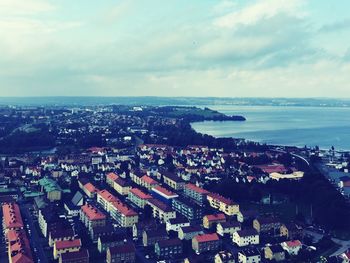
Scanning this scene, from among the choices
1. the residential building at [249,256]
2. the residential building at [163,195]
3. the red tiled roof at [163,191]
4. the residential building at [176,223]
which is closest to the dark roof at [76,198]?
the residential building at [163,195]

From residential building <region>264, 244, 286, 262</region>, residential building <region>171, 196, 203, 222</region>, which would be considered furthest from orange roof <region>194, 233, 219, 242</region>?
residential building <region>171, 196, 203, 222</region>

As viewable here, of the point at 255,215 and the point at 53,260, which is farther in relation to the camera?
the point at 255,215

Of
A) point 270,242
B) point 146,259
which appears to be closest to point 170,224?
point 146,259

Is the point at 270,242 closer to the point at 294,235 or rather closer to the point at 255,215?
the point at 294,235

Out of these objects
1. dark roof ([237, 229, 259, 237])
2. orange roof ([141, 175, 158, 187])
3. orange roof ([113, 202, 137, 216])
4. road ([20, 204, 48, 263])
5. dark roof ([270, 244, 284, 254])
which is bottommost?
road ([20, 204, 48, 263])

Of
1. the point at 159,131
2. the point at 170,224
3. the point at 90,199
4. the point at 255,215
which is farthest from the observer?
the point at 159,131

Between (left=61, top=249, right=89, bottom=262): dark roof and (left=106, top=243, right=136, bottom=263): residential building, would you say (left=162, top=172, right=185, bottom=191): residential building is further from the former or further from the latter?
(left=61, top=249, right=89, bottom=262): dark roof

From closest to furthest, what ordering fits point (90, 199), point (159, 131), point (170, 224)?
point (170, 224) → point (90, 199) → point (159, 131)
